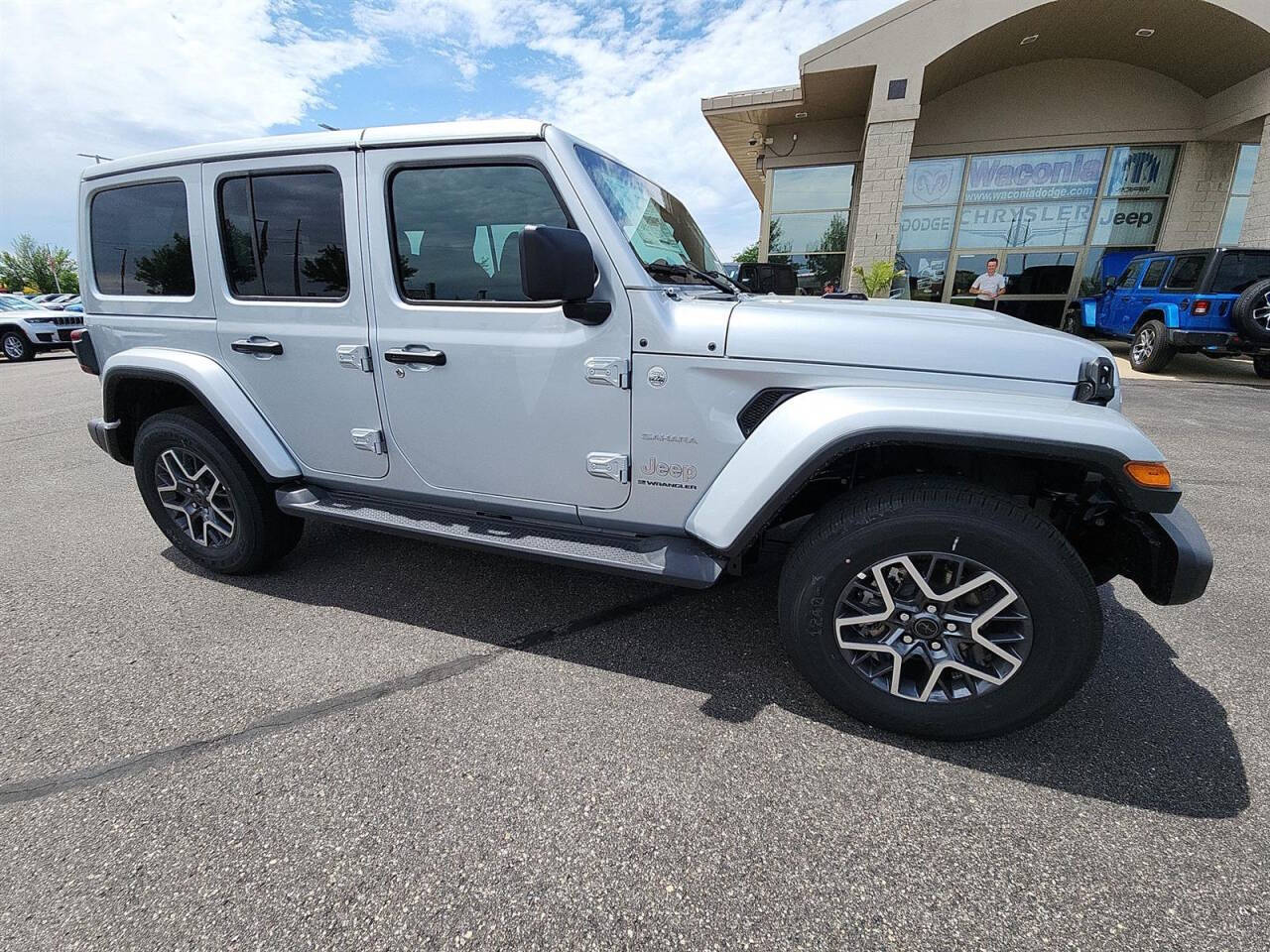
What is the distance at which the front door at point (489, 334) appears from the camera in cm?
222

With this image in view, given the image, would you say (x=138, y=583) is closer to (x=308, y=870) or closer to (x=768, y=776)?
(x=308, y=870)

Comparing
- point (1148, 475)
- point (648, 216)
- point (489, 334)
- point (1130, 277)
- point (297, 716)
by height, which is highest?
point (1130, 277)

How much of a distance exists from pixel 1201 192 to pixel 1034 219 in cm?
314

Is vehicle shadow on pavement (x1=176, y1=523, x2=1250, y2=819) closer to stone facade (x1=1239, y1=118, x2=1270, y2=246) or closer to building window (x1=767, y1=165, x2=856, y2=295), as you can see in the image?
stone facade (x1=1239, y1=118, x2=1270, y2=246)

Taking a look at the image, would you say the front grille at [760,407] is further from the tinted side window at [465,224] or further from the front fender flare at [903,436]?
the tinted side window at [465,224]

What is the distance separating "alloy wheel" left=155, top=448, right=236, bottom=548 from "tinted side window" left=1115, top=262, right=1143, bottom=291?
13.3 metres

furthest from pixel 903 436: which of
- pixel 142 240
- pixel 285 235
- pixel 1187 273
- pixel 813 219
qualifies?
pixel 813 219

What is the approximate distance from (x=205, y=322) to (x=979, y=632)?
3.49 meters

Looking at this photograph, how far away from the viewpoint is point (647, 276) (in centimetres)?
214

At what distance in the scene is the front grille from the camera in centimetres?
201

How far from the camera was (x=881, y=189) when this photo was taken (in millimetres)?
12180

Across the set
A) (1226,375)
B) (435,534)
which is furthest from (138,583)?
(1226,375)

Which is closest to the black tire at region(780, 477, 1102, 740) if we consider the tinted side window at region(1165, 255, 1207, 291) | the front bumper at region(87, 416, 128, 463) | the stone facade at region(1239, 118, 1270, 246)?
the front bumper at region(87, 416, 128, 463)

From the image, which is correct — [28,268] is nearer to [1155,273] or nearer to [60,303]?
[60,303]
